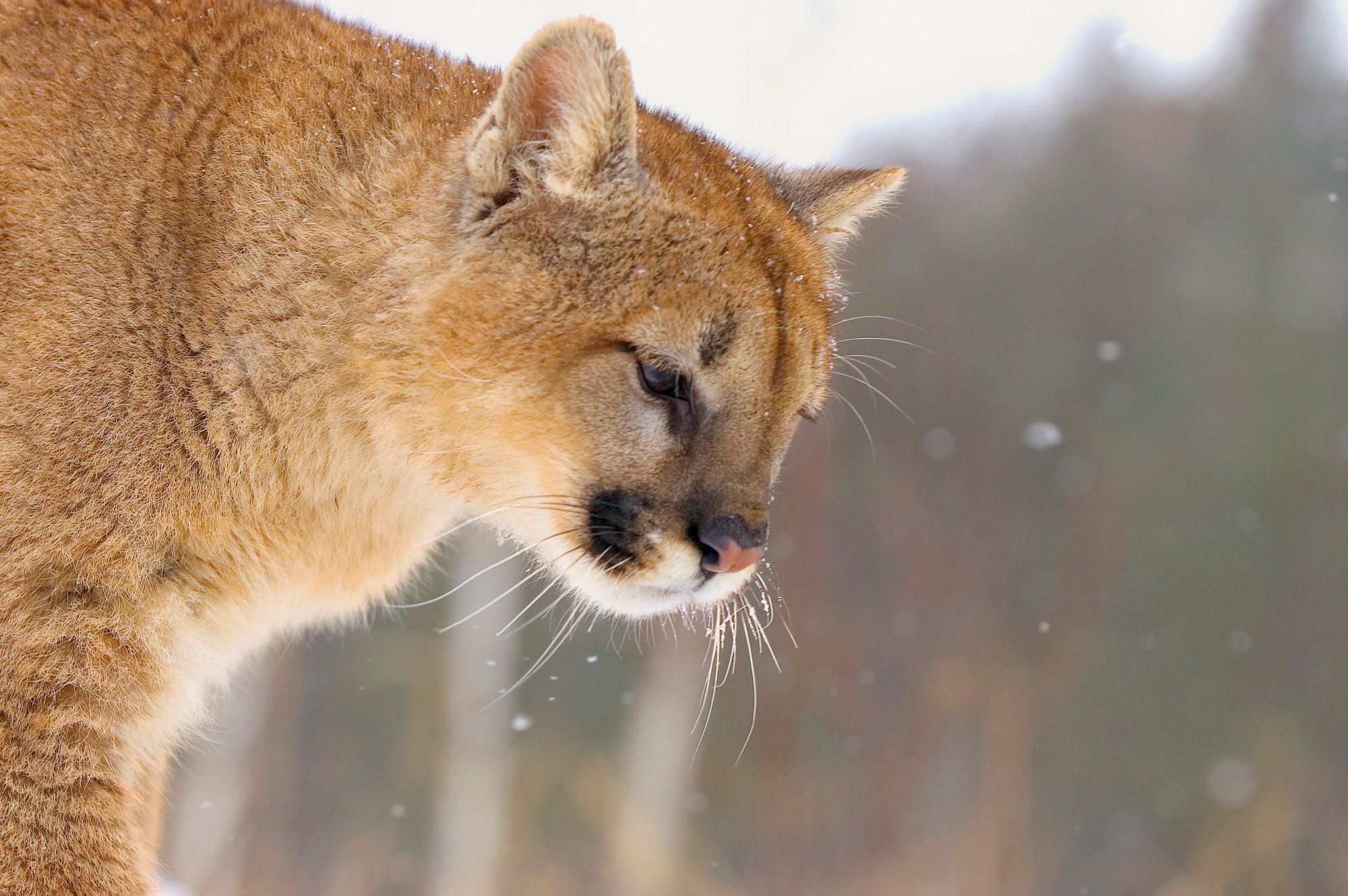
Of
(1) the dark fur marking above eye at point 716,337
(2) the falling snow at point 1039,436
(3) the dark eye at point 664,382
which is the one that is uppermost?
(1) the dark fur marking above eye at point 716,337

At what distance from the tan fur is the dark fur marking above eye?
0.6 inches

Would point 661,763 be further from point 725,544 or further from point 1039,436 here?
point 725,544

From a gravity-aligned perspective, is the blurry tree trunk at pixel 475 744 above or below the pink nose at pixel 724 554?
below

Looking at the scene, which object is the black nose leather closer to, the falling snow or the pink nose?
the pink nose

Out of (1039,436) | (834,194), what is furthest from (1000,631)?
(834,194)

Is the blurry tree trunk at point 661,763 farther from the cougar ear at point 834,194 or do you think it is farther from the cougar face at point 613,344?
the cougar face at point 613,344

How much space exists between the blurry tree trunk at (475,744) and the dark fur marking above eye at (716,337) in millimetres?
9408

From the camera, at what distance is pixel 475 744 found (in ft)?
44.3

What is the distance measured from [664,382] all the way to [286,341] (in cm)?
113

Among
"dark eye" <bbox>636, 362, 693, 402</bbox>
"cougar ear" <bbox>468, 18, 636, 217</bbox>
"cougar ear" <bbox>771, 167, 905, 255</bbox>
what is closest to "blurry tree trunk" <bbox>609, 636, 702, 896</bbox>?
"cougar ear" <bbox>771, 167, 905, 255</bbox>

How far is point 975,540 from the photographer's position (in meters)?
16.8

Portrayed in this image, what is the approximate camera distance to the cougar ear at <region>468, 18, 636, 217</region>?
3.22 meters

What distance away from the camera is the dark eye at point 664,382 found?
340 cm

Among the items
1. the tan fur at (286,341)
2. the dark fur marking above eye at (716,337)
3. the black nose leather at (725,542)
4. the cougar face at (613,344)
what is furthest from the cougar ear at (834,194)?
the black nose leather at (725,542)
